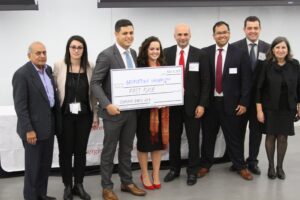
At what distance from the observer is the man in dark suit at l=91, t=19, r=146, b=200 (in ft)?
9.93

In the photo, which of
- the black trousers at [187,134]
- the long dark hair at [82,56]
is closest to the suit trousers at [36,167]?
the long dark hair at [82,56]

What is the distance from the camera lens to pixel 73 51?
9.77 feet

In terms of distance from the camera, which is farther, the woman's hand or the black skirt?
the woman's hand

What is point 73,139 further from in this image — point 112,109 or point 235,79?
point 235,79

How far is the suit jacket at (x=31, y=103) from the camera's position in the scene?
2.76 m

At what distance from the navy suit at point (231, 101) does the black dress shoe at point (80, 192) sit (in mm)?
1358

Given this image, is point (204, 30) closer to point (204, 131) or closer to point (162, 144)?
point (204, 131)

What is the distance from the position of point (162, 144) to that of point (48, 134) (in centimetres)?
105

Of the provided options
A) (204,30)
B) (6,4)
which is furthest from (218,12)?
(6,4)

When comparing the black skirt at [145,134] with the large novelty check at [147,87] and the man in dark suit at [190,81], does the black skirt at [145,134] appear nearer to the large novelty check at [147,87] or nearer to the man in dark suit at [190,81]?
the large novelty check at [147,87]

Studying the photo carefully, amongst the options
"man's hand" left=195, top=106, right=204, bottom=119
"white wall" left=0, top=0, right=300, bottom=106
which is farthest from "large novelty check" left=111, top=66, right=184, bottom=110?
"white wall" left=0, top=0, right=300, bottom=106

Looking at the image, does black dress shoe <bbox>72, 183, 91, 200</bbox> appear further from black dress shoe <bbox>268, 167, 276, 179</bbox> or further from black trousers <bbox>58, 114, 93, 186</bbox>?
black dress shoe <bbox>268, 167, 276, 179</bbox>

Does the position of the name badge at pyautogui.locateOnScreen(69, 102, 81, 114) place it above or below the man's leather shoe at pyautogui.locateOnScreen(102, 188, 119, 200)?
above

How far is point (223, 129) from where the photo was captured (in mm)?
3748
